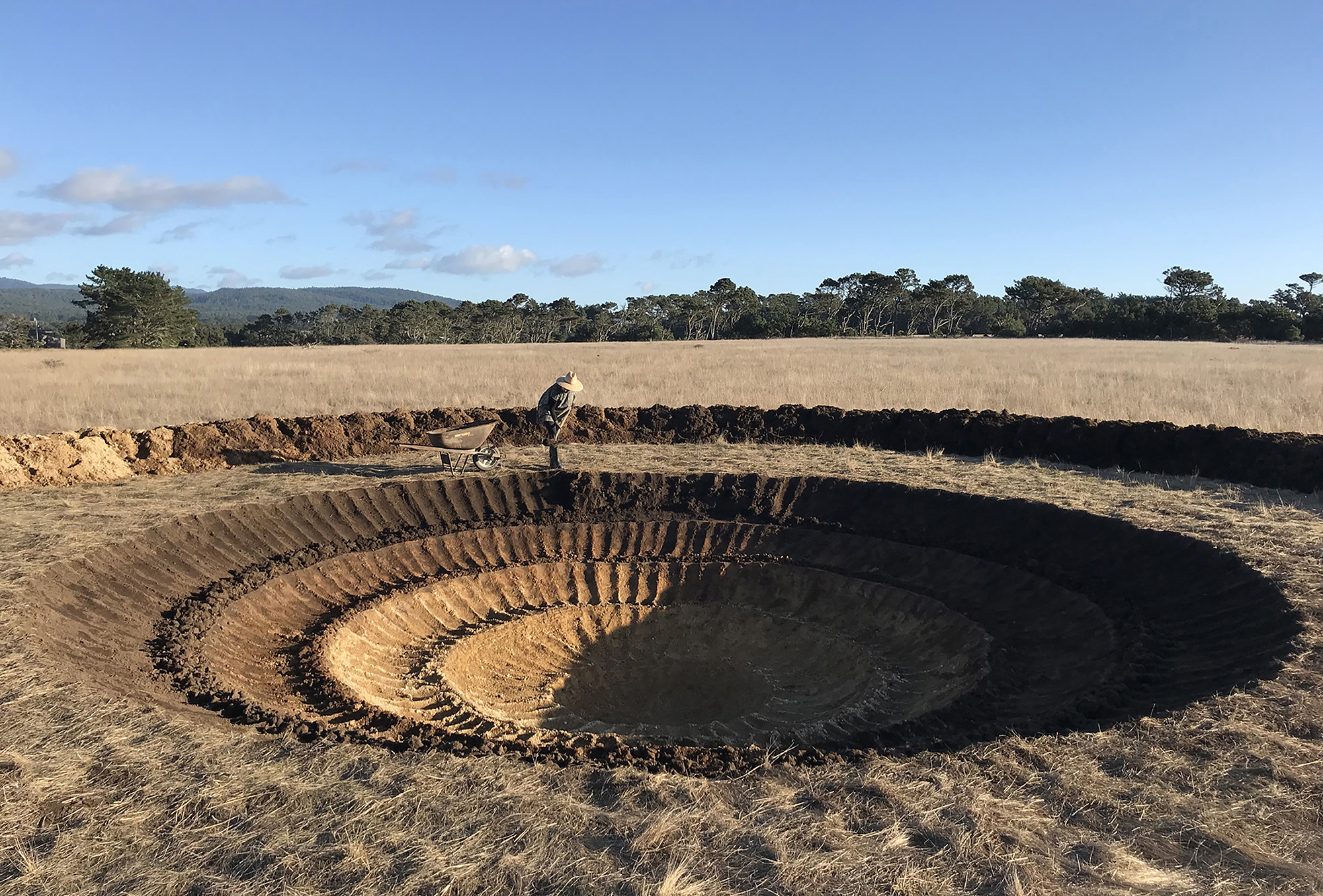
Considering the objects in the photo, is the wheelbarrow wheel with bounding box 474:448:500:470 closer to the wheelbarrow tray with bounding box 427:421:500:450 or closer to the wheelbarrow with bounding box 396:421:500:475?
the wheelbarrow with bounding box 396:421:500:475

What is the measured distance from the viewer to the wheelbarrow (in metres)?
10.3

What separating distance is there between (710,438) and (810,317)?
5984 centimetres

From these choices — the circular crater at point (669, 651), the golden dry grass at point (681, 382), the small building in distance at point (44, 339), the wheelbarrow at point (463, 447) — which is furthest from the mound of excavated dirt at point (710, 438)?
the small building in distance at point (44, 339)

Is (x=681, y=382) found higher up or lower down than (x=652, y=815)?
higher up

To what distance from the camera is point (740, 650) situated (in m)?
8.70

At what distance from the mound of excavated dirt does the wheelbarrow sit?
1.07 m

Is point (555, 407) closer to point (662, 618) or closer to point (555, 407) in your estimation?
point (555, 407)

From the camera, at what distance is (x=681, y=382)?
23.0 metres

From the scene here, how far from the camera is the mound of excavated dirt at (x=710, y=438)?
421 inches

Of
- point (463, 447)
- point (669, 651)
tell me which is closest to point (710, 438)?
point (463, 447)

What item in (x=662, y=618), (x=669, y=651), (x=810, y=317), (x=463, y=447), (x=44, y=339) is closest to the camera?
(x=669, y=651)

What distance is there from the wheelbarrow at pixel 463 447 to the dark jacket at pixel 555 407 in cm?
67

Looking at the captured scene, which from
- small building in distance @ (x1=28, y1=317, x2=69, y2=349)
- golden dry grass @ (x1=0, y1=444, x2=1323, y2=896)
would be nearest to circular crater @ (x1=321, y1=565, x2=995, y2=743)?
golden dry grass @ (x1=0, y1=444, x2=1323, y2=896)

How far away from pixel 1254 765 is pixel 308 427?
1317cm
